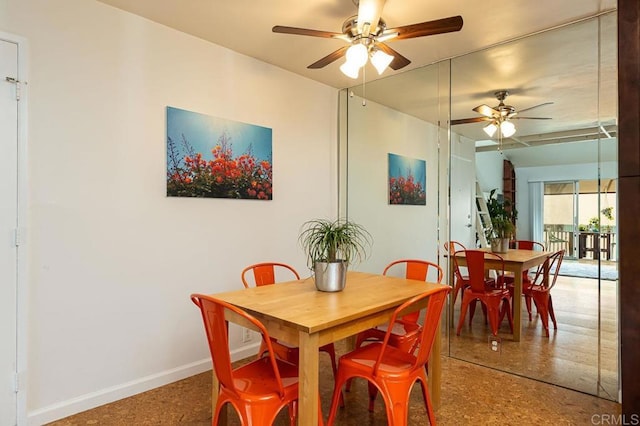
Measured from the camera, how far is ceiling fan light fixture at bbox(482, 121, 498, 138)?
3100mm

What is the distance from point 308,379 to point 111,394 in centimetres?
165

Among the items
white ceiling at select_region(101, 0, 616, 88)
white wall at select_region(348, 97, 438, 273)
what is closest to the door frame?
white ceiling at select_region(101, 0, 616, 88)

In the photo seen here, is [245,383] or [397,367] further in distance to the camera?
[397,367]

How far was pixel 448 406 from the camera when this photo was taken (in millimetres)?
2383

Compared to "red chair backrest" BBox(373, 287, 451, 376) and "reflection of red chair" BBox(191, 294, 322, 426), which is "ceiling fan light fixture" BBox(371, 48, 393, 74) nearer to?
"red chair backrest" BBox(373, 287, 451, 376)

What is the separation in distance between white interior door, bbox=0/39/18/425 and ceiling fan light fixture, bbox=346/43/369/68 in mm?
1899

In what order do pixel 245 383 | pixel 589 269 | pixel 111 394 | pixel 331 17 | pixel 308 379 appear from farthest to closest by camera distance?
pixel 589 269 < pixel 331 17 < pixel 111 394 < pixel 245 383 < pixel 308 379

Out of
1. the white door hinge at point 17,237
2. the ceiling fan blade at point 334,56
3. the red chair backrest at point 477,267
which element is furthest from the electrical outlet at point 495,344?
the white door hinge at point 17,237

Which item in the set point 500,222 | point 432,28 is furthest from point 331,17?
point 500,222

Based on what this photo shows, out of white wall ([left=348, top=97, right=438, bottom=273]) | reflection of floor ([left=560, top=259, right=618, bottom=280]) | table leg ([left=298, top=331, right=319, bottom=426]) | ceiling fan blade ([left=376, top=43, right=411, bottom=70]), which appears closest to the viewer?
table leg ([left=298, top=331, right=319, bottom=426])

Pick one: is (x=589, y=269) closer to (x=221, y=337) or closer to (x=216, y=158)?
(x=221, y=337)

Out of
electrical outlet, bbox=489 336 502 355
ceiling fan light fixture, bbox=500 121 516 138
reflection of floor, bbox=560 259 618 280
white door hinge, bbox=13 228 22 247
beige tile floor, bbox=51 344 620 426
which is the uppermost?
ceiling fan light fixture, bbox=500 121 516 138

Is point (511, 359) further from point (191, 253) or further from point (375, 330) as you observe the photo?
point (191, 253)

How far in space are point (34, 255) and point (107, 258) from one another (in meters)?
0.39
